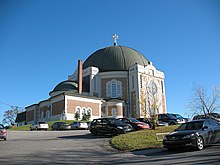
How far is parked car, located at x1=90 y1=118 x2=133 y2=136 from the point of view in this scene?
20.0 metres

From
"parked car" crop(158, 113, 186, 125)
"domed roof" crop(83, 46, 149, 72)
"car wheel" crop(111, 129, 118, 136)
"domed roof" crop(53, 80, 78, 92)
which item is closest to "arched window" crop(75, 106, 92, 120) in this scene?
"domed roof" crop(53, 80, 78, 92)

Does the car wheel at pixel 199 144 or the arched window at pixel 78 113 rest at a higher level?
the arched window at pixel 78 113

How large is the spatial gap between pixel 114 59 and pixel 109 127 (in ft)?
157

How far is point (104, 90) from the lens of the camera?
63.9 m

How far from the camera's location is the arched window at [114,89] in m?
63.4

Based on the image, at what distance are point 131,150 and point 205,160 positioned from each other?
515 cm

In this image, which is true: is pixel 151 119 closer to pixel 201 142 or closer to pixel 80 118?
pixel 201 142

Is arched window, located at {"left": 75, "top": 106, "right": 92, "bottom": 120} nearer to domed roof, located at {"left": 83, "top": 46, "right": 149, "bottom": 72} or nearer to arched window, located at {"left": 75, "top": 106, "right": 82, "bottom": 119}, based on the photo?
arched window, located at {"left": 75, "top": 106, "right": 82, "bottom": 119}

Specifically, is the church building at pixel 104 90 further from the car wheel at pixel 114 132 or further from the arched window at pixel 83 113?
the car wheel at pixel 114 132

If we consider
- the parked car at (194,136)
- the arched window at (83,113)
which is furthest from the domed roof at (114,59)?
the parked car at (194,136)

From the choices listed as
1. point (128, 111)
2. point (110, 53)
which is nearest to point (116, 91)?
point (128, 111)

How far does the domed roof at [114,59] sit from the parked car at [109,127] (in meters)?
44.9

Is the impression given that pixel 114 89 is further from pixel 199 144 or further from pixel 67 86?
pixel 199 144

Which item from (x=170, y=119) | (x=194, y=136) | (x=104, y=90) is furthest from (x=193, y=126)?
(x=104, y=90)
